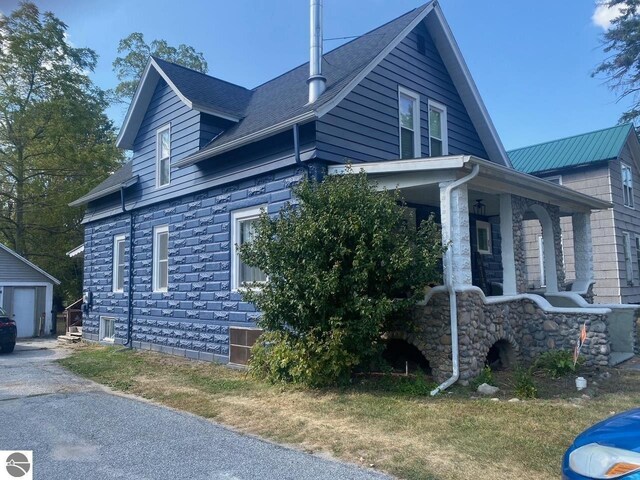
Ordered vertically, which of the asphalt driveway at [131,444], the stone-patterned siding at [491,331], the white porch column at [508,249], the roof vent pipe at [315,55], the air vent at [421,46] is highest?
the air vent at [421,46]

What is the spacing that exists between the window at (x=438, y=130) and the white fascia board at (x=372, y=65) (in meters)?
1.79

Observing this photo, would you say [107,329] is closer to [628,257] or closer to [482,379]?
[482,379]

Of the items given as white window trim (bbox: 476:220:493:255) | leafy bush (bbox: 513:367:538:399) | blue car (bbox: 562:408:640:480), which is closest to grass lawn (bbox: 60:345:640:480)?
leafy bush (bbox: 513:367:538:399)

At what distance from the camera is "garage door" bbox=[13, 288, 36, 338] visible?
19.6 m

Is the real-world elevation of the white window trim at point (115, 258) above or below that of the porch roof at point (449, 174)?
below

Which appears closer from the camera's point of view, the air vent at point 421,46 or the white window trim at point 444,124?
the air vent at point 421,46

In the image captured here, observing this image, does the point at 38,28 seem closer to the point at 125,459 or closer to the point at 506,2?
the point at 506,2

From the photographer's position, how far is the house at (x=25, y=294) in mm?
19375

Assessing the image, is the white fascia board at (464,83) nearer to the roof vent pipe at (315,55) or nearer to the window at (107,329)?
the roof vent pipe at (315,55)

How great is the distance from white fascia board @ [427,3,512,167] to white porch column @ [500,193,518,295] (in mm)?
Answer: 4602

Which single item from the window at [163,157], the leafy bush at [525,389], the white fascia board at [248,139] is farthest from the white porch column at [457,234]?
the window at [163,157]

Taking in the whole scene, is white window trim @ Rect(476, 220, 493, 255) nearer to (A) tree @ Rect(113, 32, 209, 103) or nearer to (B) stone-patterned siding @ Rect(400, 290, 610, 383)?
(B) stone-patterned siding @ Rect(400, 290, 610, 383)

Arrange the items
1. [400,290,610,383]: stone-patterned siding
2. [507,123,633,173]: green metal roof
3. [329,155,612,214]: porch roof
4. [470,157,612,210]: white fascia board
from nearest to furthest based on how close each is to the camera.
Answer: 1. [400,290,610,383]: stone-patterned siding
2. [329,155,612,214]: porch roof
3. [470,157,612,210]: white fascia board
4. [507,123,633,173]: green metal roof

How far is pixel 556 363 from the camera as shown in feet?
26.0
